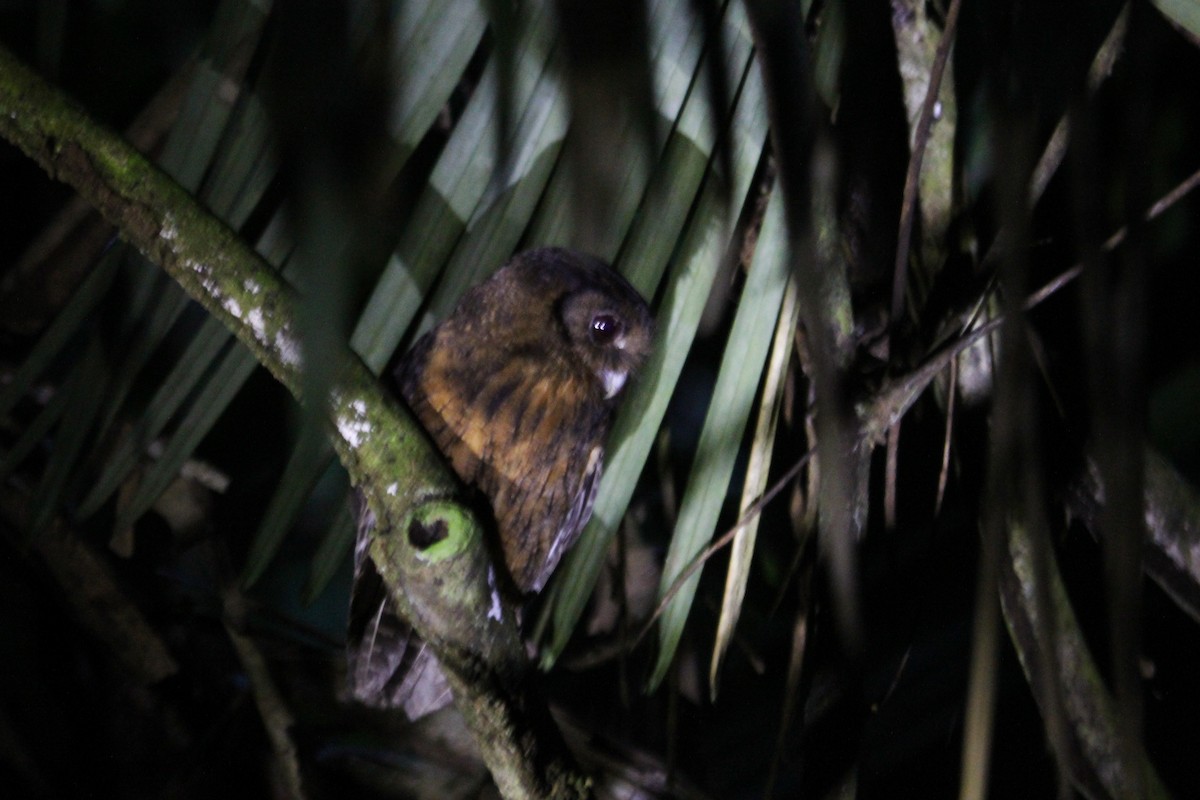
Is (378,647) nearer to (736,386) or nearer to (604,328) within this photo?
(604,328)

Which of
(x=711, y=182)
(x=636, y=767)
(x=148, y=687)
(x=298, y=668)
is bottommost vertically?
(x=148, y=687)

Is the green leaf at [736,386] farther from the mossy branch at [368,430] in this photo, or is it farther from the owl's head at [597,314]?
the mossy branch at [368,430]

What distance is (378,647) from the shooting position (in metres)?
1.73

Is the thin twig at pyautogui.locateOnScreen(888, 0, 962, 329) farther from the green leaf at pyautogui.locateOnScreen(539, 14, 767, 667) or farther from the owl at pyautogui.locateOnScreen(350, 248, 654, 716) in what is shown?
the owl at pyautogui.locateOnScreen(350, 248, 654, 716)

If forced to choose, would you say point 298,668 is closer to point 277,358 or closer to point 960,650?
point 960,650

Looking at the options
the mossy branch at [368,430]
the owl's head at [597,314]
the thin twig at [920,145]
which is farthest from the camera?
the owl's head at [597,314]

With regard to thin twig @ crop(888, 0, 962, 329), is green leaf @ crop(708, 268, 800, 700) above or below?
below

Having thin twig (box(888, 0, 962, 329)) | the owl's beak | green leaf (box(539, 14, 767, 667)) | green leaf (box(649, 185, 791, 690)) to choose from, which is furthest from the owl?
thin twig (box(888, 0, 962, 329))

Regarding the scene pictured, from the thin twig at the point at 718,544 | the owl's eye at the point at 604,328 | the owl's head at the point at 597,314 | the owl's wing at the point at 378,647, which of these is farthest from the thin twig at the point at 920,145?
the owl's wing at the point at 378,647

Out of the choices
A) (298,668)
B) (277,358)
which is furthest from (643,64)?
(298,668)

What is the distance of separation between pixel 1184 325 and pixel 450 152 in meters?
1.43

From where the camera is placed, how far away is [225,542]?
234 cm

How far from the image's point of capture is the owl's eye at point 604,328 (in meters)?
1.64

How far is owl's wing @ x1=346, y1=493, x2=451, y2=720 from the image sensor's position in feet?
5.50
